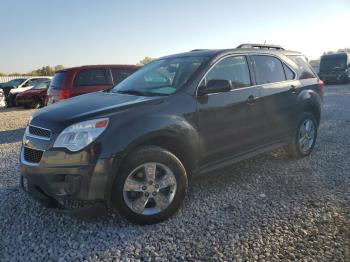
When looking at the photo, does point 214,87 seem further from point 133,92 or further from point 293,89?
point 293,89

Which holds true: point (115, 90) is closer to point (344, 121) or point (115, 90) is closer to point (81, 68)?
point (81, 68)

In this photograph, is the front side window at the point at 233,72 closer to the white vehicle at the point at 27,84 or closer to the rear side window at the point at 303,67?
the rear side window at the point at 303,67

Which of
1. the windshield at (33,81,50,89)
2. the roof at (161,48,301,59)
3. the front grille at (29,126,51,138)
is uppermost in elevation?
the roof at (161,48,301,59)

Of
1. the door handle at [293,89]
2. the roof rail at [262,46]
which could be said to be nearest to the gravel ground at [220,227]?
the door handle at [293,89]

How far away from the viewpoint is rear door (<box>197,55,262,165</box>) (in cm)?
391

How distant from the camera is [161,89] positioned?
3.99 metres

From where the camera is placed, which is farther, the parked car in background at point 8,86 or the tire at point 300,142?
the parked car in background at point 8,86

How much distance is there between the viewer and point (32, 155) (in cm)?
337

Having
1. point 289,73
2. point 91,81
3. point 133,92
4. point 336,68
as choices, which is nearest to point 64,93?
point 91,81

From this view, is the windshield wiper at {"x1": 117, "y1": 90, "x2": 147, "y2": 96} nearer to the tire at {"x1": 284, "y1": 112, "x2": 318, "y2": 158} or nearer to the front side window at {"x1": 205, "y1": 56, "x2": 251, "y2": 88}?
the front side window at {"x1": 205, "y1": 56, "x2": 251, "y2": 88}

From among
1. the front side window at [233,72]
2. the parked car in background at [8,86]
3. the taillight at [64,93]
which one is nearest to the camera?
the front side window at [233,72]

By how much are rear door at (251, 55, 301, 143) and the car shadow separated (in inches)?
248

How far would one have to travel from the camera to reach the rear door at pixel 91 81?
8.72m

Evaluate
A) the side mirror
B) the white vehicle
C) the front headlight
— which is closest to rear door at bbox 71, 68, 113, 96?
the side mirror
